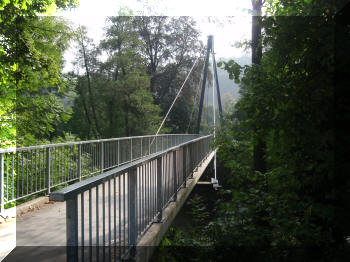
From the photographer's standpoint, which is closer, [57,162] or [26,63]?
[57,162]

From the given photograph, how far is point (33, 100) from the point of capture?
10.4 m

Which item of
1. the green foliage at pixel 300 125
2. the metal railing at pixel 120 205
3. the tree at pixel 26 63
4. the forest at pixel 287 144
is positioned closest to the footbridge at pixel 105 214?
the metal railing at pixel 120 205

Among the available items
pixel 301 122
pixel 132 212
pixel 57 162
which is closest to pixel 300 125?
pixel 301 122

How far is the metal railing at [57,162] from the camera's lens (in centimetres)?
545

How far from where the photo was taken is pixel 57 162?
23.8 ft

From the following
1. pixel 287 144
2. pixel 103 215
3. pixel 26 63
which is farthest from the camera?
pixel 26 63

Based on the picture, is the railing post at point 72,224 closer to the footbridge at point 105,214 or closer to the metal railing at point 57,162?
the footbridge at point 105,214

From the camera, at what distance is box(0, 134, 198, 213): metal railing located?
545 cm

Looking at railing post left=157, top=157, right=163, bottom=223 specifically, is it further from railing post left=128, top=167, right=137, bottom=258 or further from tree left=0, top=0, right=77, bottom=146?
tree left=0, top=0, right=77, bottom=146

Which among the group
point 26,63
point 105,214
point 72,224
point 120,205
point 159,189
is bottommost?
point 105,214

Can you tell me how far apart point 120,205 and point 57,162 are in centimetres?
477

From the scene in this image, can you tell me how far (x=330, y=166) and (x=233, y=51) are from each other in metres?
6.16

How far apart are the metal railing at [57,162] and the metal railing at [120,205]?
6.36 ft

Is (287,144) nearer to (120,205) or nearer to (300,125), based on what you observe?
(300,125)
